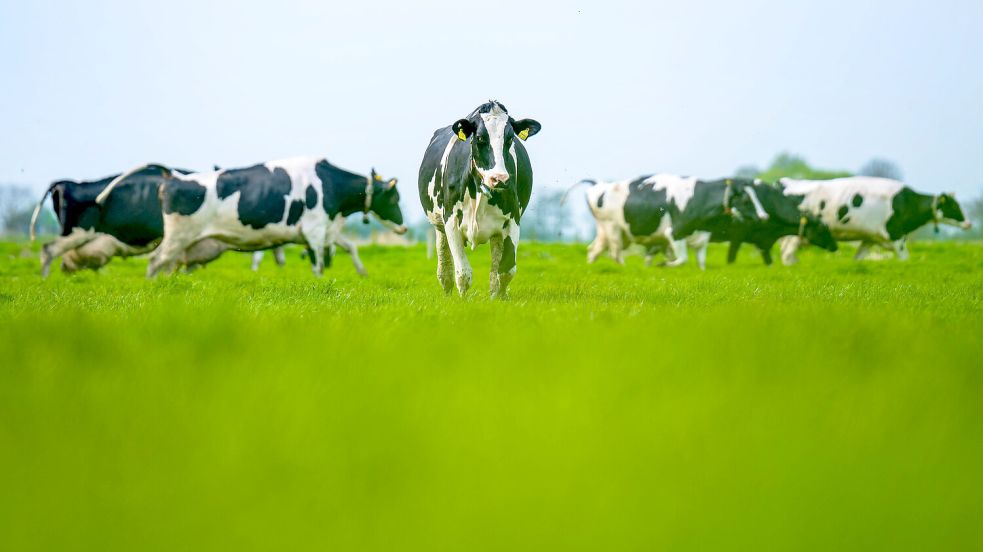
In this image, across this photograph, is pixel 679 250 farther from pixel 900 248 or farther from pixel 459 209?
pixel 459 209

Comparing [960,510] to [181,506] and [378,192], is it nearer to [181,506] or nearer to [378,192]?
[181,506]

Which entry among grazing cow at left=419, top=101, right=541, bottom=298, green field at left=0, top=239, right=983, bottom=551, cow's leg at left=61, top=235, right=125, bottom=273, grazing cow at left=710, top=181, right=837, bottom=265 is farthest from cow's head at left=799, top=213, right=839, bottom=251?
green field at left=0, top=239, right=983, bottom=551

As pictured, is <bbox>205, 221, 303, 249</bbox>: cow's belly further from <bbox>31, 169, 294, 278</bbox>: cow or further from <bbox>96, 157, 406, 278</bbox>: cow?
<bbox>31, 169, 294, 278</bbox>: cow

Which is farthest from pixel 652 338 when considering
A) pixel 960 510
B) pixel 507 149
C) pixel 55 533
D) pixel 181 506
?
pixel 507 149

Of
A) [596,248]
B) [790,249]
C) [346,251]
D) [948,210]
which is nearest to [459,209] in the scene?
[346,251]

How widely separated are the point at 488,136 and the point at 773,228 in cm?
1608

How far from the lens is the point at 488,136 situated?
8070 millimetres

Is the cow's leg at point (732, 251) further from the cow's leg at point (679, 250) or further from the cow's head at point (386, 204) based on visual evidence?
the cow's head at point (386, 204)

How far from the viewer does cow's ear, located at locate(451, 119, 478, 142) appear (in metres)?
8.20

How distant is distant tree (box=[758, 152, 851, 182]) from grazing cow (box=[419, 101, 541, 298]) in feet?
249

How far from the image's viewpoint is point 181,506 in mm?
1979

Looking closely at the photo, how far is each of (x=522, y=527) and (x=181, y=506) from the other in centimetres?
80

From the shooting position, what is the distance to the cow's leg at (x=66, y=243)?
16.2 metres

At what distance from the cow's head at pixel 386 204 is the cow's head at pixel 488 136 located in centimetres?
914
